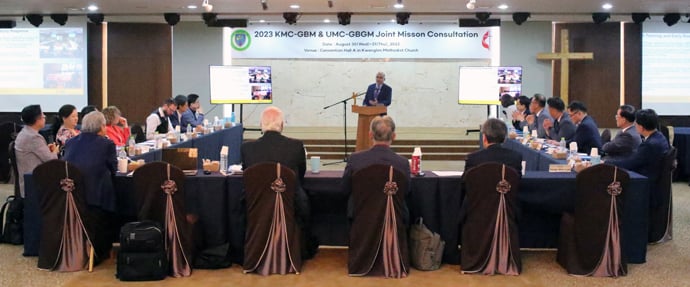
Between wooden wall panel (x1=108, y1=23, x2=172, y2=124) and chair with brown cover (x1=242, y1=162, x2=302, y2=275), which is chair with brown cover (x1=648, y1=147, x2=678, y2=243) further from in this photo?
wooden wall panel (x1=108, y1=23, x2=172, y2=124)

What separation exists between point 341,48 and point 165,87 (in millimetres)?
4024

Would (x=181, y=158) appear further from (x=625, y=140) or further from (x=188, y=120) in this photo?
(x=188, y=120)

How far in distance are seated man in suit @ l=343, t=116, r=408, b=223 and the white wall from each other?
1119 centimetres

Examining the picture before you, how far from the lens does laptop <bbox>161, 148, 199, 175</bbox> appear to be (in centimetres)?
541

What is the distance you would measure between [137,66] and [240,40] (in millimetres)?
2471

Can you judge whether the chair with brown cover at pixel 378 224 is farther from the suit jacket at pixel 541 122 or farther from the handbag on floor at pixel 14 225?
the suit jacket at pixel 541 122

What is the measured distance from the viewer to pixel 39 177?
5.06m

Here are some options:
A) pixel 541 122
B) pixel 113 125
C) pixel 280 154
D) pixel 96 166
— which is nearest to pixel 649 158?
pixel 280 154

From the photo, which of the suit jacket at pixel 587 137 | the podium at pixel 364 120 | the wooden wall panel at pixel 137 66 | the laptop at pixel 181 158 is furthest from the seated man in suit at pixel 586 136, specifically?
the wooden wall panel at pixel 137 66

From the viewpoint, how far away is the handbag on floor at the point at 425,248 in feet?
17.0

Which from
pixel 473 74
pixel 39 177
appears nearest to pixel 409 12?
pixel 473 74

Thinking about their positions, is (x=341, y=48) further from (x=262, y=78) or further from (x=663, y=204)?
(x=663, y=204)

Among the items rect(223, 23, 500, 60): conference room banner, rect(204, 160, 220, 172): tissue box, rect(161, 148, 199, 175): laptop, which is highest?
rect(223, 23, 500, 60): conference room banner

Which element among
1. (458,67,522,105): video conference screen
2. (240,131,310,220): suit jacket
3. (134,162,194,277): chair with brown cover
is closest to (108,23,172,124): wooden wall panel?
(458,67,522,105): video conference screen
